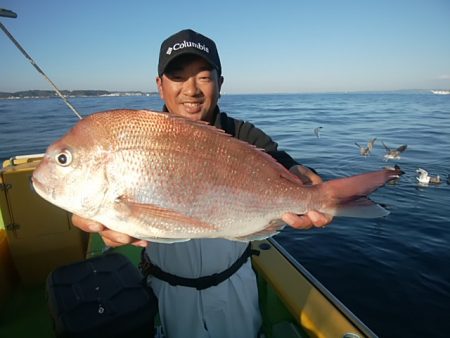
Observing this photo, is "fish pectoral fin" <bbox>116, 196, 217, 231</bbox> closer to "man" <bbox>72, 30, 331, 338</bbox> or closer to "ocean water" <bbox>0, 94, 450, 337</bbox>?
"man" <bbox>72, 30, 331, 338</bbox>

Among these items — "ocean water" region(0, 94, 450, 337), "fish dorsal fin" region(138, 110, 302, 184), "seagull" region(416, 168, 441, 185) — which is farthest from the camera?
"seagull" region(416, 168, 441, 185)

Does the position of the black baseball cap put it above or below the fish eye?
above

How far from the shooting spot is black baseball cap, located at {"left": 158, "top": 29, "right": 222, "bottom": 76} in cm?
231

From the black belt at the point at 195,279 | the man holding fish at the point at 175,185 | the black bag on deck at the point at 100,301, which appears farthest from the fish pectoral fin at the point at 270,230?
the black bag on deck at the point at 100,301

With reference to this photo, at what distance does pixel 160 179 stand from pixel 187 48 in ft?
3.97

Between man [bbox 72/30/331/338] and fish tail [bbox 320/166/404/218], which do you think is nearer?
fish tail [bbox 320/166/404/218]

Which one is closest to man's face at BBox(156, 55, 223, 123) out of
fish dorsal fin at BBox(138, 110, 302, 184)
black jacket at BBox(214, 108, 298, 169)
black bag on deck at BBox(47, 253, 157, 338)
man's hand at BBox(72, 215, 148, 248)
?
black jacket at BBox(214, 108, 298, 169)

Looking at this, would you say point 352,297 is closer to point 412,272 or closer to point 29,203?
point 412,272

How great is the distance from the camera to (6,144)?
18906 millimetres

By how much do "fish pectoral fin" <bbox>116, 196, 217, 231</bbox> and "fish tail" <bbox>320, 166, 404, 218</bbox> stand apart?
84cm

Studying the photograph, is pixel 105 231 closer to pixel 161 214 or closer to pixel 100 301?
pixel 161 214

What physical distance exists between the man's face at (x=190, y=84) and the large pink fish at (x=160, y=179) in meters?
0.73

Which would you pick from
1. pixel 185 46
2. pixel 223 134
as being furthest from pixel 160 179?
pixel 185 46

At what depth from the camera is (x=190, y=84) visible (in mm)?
2412
